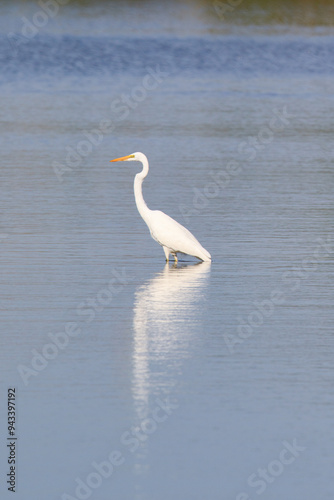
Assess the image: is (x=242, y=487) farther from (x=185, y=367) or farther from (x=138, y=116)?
(x=138, y=116)

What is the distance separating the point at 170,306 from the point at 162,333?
3.49 feet

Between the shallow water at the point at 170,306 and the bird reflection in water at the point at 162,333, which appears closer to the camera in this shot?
the shallow water at the point at 170,306

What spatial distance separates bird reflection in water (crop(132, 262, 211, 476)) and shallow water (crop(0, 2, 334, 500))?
0.02 metres

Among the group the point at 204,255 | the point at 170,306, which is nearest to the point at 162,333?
the point at 170,306

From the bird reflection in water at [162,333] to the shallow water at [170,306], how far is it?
0.07 feet

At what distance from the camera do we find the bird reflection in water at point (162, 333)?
27.0ft

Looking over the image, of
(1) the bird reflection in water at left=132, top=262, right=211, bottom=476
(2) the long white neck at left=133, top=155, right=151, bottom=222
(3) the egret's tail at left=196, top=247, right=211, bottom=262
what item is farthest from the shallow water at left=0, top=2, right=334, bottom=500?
(2) the long white neck at left=133, top=155, right=151, bottom=222

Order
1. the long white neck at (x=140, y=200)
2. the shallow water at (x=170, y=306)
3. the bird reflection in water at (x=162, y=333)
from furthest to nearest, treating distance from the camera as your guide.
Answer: the long white neck at (x=140, y=200) → the bird reflection in water at (x=162, y=333) → the shallow water at (x=170, y=306)

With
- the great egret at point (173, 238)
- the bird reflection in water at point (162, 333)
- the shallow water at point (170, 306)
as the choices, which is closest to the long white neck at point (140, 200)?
the great egret at point (173, 238)

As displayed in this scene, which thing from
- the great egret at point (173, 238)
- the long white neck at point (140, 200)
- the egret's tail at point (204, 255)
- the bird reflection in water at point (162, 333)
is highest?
the long white neck at point (140, 200)

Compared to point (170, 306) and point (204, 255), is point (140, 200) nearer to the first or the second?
point (204, 255)

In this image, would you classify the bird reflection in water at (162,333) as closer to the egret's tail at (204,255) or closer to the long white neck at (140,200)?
the egret's tail at (204,255)

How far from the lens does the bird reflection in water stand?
824cm

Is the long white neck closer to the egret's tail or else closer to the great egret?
the great egret
